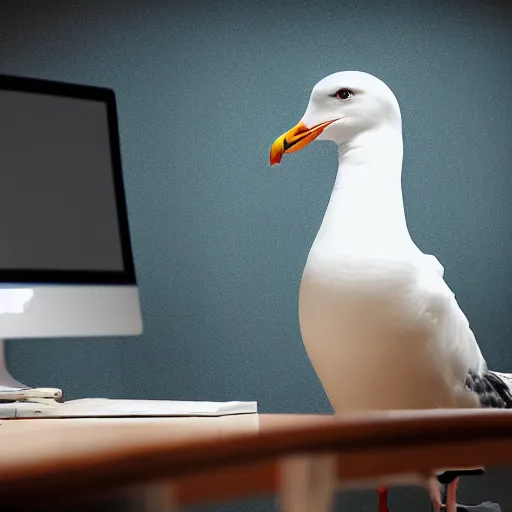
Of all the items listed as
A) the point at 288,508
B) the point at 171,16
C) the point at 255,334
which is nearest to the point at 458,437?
the point at 288,508

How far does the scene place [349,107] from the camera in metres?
1.18

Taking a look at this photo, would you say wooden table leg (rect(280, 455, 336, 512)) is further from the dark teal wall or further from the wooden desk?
the dark teal wall

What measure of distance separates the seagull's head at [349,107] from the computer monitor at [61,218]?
0.33 meters

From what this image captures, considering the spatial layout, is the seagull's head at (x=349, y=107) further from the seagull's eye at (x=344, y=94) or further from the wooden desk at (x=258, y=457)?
the wooden desk at (x=258, y=457)

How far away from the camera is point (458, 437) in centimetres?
19

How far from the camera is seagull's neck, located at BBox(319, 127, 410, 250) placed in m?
1.05

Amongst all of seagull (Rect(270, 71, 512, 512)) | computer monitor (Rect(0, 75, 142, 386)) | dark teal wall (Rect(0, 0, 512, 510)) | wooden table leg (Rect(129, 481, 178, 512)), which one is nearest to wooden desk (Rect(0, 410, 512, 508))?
wooden table leg (Rect(129, 481, 178, 512))

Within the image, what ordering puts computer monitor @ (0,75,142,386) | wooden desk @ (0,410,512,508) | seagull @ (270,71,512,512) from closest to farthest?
wooden desk @ (0,410,512,508) → seagull @ (270,71,512,512) → computer monitor @ (0,75,142,386)

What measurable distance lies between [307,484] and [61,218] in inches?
43.0

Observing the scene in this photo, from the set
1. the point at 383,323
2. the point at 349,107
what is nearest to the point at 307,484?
the point at 383,323

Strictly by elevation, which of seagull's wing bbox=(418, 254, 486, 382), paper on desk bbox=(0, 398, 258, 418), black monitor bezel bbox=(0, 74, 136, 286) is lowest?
paper on desk bbox=(0, 398, 258, 418)

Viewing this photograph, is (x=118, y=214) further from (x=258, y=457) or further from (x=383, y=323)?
(x=258, y=457)

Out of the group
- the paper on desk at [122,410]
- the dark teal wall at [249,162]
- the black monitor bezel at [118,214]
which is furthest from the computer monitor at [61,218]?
the dark teal wall at [249,162]

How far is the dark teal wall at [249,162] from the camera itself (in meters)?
1.96
